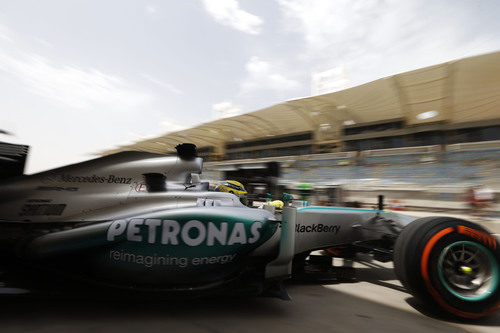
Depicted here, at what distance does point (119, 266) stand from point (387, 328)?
6.31 ft

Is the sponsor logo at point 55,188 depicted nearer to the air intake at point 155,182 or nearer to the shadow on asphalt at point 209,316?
the air intake at point 155,182

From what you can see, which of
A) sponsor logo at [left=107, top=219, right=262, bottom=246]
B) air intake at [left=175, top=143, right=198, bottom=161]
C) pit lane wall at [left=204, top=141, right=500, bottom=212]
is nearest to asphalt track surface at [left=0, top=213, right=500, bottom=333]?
sponsor logo at [left=107, top=219, right=262, bottom=246]

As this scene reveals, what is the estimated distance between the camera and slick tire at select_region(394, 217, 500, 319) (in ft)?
6.61

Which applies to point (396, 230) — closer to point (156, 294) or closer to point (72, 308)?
point (156, 294)

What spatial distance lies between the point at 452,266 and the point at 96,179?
9.73ft

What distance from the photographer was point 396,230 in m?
2.85

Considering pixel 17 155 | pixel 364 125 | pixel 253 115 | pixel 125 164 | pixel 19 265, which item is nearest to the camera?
pixel 19 265

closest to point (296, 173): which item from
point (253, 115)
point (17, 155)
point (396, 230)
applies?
point (253, 115)

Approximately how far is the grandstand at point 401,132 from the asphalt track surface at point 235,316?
8.34 m

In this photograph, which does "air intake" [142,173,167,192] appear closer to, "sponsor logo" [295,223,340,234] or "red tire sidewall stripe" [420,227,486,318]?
"sponsor logo" [295,223,340,234]

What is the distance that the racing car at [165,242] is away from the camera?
71.8 inches

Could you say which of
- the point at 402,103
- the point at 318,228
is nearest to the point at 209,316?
the point at 318,228

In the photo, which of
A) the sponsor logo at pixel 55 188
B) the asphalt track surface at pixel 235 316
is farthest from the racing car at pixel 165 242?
the asphalt track surface at pixel 235 316

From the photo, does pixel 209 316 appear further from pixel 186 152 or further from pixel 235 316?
pixel 186 152
